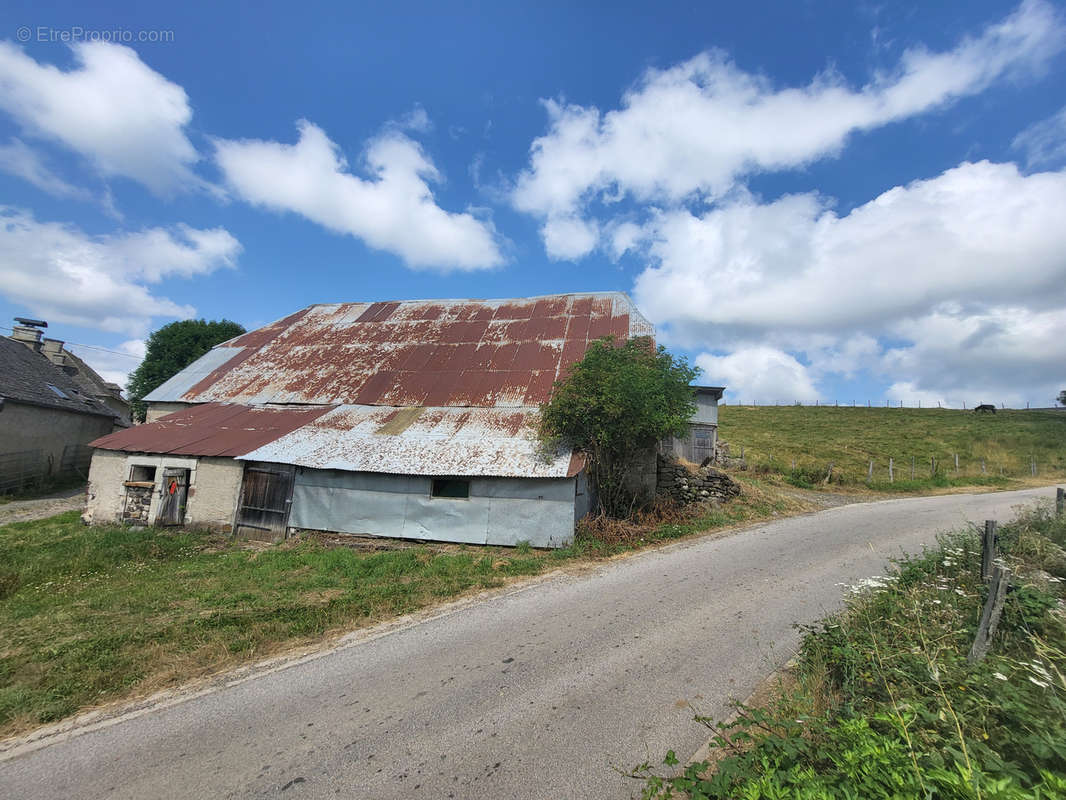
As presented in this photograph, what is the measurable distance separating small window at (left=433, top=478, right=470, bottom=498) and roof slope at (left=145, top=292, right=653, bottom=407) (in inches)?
150

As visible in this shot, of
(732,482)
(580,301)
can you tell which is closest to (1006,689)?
(732,482)

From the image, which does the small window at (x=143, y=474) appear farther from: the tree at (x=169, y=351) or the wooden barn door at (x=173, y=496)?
the tree at (x=169, y=351)

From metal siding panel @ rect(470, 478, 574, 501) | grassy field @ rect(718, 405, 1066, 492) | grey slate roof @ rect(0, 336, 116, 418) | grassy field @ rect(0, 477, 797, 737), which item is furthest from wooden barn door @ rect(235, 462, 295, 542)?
grassy field @ rect(718, 405, 1066, 492)

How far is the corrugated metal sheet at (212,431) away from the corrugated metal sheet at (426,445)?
0.78m

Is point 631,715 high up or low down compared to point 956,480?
down

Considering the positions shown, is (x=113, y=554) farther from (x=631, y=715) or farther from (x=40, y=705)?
(x=631, y=715)

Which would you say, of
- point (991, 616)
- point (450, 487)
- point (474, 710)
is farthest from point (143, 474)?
point (991, 616)

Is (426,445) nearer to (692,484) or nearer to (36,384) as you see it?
(692,484)

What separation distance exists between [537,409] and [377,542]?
19.8 feet

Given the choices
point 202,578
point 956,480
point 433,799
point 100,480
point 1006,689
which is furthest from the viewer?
point 956,480

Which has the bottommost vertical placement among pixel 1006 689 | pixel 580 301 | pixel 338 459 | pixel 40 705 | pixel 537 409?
pixel 40 705

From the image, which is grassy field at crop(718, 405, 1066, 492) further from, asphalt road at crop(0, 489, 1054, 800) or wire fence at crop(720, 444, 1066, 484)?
asphalt road at crop(0, 489, 1054, 800)

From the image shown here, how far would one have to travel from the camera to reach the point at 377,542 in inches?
476

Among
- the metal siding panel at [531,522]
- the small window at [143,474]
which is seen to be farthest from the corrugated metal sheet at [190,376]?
the metal siding panel at [531,522]
